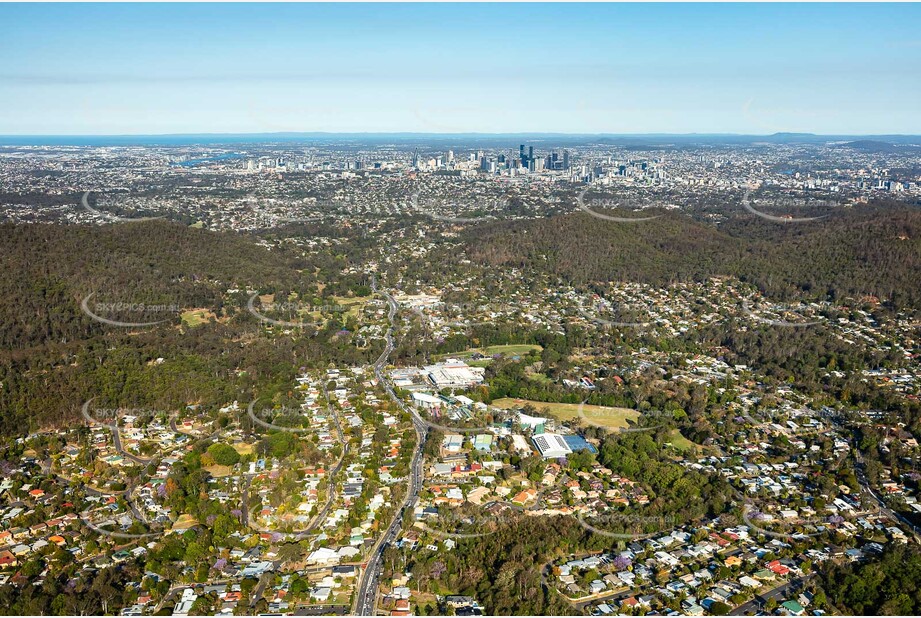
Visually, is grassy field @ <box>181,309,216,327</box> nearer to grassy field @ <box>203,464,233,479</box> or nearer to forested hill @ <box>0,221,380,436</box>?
forested hill @ <box>0,221,380,436</box>

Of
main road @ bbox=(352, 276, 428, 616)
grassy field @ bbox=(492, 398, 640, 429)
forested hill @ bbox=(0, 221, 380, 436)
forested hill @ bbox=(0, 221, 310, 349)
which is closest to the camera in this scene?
main road @ bbox=(352, 276, 428, 616)

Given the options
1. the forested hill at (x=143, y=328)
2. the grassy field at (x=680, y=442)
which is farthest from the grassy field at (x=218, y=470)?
the grassy field at (x=680, y=442)

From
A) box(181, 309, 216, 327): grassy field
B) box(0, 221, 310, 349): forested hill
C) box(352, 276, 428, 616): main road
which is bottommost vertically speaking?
box(352, 276, 428, 616): main road

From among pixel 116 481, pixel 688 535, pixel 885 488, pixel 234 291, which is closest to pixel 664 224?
pixel 234 291

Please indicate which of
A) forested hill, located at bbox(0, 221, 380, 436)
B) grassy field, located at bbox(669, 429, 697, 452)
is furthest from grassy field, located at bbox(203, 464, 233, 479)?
grassy field, located at bbox(669, 429, 697, 452)

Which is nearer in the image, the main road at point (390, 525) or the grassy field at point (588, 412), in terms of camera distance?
the main road at point (390, 525)

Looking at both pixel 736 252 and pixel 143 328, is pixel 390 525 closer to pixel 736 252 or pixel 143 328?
pixel 143 328

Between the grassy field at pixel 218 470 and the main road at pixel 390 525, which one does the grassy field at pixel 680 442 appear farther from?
the grassy field at pixel 218 470
